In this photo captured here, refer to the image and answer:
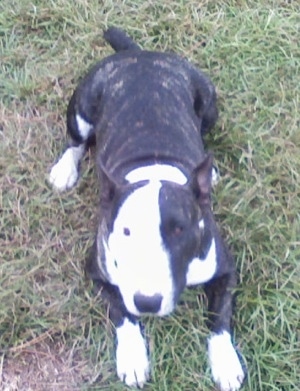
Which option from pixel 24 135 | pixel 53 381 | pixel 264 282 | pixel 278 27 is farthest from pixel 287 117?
pixel 53 381

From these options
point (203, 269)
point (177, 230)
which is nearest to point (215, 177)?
point (203, 269)

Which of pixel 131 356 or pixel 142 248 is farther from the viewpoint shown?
pixel 131 356

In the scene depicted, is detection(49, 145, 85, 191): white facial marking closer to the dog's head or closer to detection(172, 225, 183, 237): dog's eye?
the dog's head

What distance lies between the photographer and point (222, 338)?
15.9ft

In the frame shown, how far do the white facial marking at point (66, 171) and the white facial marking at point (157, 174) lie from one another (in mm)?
940

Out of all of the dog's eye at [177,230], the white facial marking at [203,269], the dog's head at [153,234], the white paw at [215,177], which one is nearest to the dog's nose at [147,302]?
the dog's head at [153,234]

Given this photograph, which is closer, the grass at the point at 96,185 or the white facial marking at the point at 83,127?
the grass at the point at 96,185

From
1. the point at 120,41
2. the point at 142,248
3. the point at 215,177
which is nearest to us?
the point at 142,248

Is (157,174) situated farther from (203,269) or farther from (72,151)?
(72,151)

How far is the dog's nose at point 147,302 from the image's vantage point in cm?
422

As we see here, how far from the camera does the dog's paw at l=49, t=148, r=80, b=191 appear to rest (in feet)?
18.0

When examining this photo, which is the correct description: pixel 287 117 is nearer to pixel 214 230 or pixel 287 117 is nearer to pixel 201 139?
pixel 201 139

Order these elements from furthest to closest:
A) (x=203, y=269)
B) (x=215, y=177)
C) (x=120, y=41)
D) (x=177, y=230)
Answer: (x=120, y=41)
(x=215, y=177)
(x=203, y=269)
(x=177, y=230)

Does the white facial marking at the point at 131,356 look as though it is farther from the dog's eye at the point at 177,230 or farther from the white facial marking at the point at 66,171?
the white facial marking at the point at 66,171
